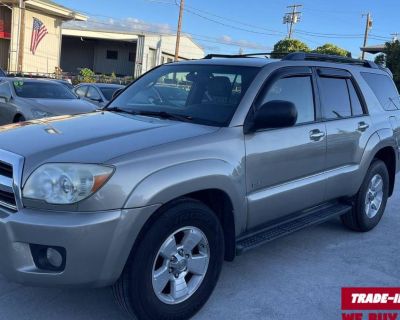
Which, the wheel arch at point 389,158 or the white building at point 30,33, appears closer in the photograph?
the wheel arch at point 389,158

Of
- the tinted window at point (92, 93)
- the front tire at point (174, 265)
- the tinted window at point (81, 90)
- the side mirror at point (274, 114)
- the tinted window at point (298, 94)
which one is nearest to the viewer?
the front tire at point (174, 265)

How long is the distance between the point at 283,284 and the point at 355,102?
216 cm

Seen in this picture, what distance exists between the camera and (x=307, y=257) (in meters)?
4.71

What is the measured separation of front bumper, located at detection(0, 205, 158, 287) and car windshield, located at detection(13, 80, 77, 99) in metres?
8.51

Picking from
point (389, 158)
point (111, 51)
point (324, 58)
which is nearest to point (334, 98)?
point (324, 58)

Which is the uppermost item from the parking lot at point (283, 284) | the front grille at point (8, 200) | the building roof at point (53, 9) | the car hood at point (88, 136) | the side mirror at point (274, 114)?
the building roof at point (53, 9)

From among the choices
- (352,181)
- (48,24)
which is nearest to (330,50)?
(48,24)

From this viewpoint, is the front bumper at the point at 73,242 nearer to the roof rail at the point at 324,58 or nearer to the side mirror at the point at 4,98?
the roof rail at the point at 324,58

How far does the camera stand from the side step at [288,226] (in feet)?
12.5

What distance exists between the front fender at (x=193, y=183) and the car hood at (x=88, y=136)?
0.22 metres

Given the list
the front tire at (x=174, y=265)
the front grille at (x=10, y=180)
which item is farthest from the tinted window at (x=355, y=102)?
the front grille at (x=10, y=180)

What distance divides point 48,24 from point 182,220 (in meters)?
37.6

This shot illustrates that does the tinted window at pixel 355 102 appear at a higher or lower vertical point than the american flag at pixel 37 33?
lower

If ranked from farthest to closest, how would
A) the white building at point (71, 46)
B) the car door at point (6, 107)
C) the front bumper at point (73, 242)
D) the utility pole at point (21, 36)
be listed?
the white building at point (71, 46), the utility pole at point (21, 36), the car door at point (6, 107), the front bumper at point (73, 242)
